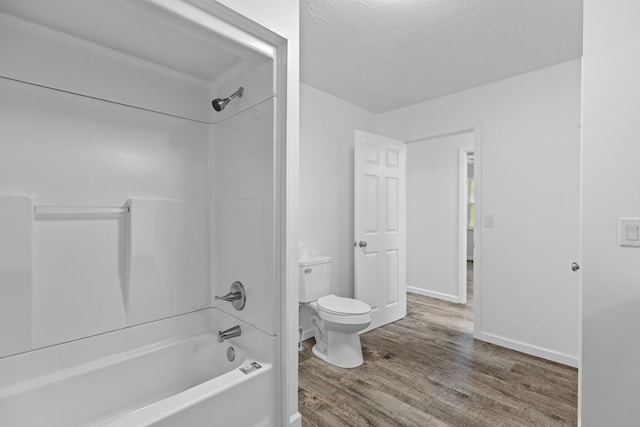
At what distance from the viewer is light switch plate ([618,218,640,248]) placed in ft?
3.65

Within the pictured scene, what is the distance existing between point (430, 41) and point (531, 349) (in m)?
2.62

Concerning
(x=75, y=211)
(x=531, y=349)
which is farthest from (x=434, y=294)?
(x=75, y=211)

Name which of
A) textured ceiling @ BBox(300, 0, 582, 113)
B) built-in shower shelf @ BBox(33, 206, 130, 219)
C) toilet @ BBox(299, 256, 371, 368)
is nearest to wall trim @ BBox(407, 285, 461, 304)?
toilet @ BBox(299, 256, 371, 368)

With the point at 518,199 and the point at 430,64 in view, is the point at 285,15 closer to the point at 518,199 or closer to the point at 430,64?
the point at 430,64

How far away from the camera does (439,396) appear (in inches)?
76.7

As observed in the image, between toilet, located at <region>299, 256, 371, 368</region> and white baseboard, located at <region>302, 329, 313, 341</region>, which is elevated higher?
toilet, located at <region>299, 256, 371, 368</region>

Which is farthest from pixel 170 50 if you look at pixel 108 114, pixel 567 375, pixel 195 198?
pixel 567 375

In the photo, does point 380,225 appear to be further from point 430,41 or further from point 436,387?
point 430,41

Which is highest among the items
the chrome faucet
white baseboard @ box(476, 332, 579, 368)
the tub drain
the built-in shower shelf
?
the built-in shower shelf

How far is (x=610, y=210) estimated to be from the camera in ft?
3.84

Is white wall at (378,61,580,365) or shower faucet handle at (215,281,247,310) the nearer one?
shower faucet handle at (215,281,247,310)

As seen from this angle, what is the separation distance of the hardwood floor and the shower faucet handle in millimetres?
802

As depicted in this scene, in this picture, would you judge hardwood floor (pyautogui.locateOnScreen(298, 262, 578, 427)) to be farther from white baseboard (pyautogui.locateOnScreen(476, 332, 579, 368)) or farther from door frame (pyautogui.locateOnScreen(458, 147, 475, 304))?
door frame (pyautogui.locateOnScreen(458, 147, 475, 304))

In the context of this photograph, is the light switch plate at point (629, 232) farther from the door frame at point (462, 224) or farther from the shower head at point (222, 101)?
the door frame at point (462, 224)
